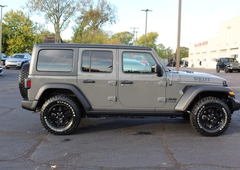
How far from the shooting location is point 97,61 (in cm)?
580

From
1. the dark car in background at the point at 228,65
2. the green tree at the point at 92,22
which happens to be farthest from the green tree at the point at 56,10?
the dark car in background at the point at 228,65

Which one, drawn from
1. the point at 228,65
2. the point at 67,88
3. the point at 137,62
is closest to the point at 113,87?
the point at 137,62

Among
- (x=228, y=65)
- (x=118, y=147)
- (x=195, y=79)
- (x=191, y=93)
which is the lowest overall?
(x=118, y=147)

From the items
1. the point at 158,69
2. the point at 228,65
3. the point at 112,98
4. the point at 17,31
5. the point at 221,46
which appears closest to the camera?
the point at 158,69

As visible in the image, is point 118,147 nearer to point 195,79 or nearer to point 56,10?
point 195,79

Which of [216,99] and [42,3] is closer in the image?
[216,99]

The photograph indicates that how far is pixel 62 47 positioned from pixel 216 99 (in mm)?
3357

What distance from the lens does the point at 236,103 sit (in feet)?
19.6

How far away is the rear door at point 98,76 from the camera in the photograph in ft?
18.8

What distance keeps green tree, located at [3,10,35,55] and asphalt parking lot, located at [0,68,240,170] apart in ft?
164

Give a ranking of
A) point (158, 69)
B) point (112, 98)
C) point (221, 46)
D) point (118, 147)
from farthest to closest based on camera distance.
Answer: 1. point (221, 46)
2. point (112, 98)
3. point (158, 69)
4. point (118, 147)

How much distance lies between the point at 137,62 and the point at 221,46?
187 ft

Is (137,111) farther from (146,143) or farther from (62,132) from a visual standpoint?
(62,132)

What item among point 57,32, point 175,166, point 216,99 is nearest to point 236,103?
point 216,99
